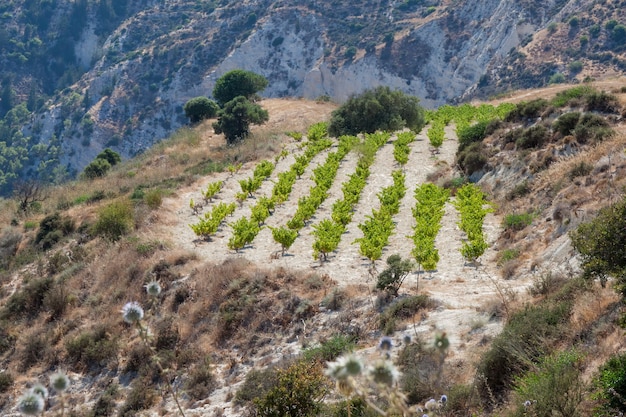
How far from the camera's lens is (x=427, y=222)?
1712cm

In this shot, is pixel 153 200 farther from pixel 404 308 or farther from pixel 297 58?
pixel 297 58

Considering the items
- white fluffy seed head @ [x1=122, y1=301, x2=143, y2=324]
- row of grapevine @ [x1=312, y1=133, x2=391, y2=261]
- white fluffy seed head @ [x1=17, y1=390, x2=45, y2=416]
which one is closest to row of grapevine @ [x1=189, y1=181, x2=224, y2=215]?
row of grapevine @ [x1=312, y1=133, x2=391, y2=261]

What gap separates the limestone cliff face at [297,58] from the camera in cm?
8738

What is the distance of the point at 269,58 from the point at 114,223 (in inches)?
3409

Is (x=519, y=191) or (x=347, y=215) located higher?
(x=519, y=191)

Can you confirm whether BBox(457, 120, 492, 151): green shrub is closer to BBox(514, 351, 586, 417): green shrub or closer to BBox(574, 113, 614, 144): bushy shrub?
BBox(574, 113, 614, 144): bushy shrub

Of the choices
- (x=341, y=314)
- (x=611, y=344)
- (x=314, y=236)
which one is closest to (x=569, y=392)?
(x=611, y=344)

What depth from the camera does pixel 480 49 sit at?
86.6 metres

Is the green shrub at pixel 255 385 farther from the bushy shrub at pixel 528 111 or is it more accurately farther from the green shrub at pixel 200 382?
the bushy shrub at pixel 528 111

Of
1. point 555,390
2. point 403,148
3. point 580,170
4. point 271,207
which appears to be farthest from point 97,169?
point 555,390

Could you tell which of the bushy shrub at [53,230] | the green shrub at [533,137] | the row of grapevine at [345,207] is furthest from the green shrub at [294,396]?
the bushy shrub at [53,230]

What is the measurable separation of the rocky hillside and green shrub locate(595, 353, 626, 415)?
227ft

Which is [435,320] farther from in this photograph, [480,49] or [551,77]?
[480,49]

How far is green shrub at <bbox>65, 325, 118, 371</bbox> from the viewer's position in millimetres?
12633
